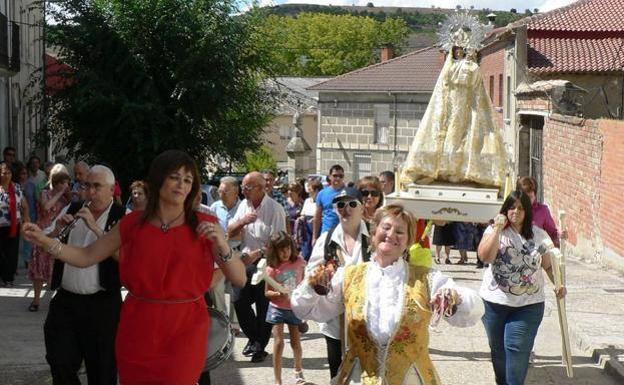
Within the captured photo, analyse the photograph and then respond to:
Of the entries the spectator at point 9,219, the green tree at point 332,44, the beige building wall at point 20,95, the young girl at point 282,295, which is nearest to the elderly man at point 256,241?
the young girl at point 282,295

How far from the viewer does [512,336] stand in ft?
26.8

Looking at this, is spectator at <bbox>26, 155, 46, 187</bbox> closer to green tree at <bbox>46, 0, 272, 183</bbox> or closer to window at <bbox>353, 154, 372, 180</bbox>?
green tree at <bbox>46, 0, 272, 183</bbox>

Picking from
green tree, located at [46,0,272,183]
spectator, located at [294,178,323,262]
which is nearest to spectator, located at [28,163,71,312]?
spectator, located at [294,178,323,262]

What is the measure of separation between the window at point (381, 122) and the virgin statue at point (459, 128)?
49.0 m

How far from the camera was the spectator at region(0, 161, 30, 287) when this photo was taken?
1553cm

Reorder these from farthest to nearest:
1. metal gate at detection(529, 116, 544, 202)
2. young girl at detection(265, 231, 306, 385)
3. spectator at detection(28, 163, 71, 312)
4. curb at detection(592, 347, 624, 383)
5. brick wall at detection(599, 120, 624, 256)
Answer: metal gate at detection(529, 116, 544, 202)
brick wall at detection(599, 120, 624, 256)
spectator at detection(28, 163, 71, 312)
curb at detection(592, 347, 624, 383)
young girl at detection(265, 231, 306, 385)

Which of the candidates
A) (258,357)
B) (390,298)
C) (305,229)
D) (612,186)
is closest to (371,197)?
(258,357)

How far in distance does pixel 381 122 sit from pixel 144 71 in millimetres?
38315

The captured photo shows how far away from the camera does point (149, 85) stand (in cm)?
2316

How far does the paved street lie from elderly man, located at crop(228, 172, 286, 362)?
212mm

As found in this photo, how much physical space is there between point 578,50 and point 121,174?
60.3ft

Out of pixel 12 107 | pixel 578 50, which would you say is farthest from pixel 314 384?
pixel 578 50

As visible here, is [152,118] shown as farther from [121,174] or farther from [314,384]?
[314,384]

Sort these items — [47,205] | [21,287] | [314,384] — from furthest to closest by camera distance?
[21,287] → [47,205] → [314,384]
